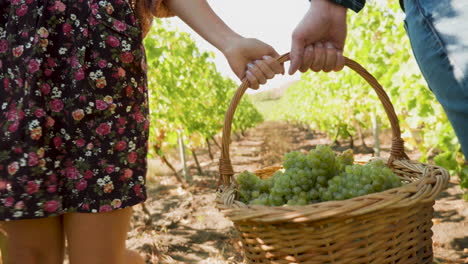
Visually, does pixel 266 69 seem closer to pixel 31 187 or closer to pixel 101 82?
pixel 101 82

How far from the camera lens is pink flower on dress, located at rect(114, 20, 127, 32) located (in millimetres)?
1289

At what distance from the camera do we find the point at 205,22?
4.61 feet

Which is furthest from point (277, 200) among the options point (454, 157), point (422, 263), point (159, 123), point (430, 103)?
point (159, 123)

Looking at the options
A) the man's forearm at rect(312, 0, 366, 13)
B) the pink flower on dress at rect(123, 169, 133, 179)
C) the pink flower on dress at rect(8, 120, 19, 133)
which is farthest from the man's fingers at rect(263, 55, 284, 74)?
the pink flower on dress at rect(8, 120, 19, 133)

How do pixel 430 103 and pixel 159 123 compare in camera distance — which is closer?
pixel 430 103

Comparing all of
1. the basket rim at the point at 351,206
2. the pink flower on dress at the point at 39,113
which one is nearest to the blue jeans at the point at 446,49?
the basket rim at the point at 351,206

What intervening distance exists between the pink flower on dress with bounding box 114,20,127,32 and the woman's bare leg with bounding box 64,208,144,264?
0.59 metres

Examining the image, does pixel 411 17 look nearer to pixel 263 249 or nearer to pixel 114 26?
pixel 263 249

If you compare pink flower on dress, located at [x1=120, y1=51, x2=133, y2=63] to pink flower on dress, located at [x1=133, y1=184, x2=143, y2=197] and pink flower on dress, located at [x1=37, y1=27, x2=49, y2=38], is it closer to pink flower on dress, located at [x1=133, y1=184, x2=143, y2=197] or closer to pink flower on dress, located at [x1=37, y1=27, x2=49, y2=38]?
pink flower on dress, located at [x1=37, y1=27, x2=49, y2=38]

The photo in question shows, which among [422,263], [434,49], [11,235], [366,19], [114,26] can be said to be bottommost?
[422,263]

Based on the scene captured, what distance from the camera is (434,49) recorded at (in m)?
0.81

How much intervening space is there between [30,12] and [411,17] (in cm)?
110

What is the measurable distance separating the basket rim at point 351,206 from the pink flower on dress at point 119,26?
67 centimetres

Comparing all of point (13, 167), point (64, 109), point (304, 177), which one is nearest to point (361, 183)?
point (304, 177)
